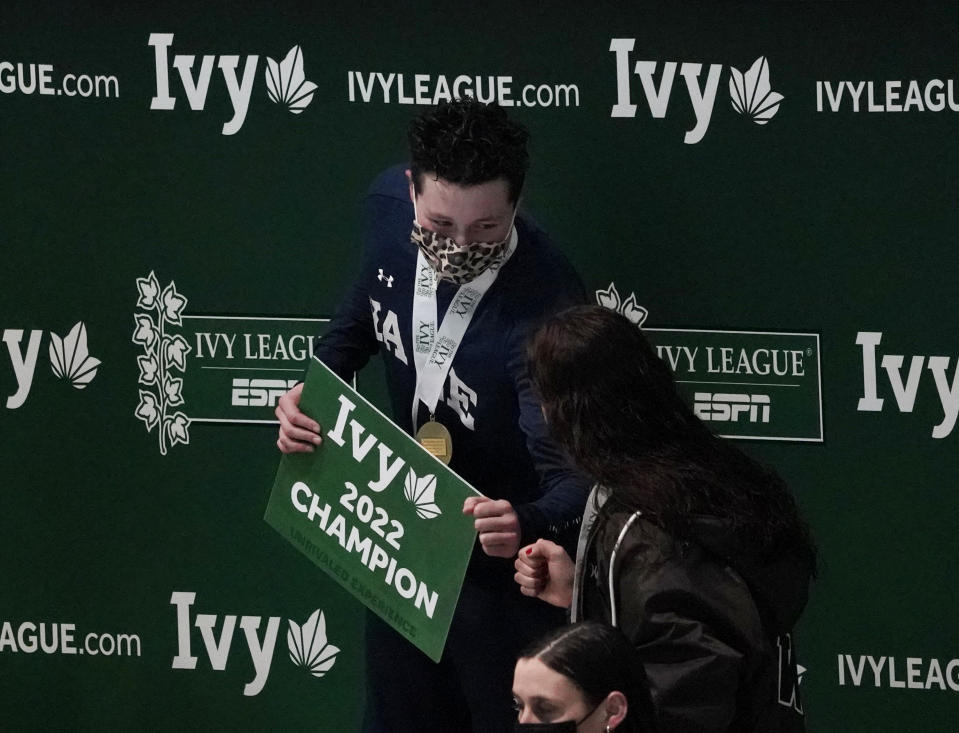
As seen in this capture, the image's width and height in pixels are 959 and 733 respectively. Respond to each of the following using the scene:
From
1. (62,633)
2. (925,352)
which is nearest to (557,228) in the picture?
(925,352)

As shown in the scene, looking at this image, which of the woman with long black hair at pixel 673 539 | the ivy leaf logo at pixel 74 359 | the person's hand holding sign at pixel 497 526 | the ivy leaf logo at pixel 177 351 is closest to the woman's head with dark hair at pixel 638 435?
the woman with long black hair at pixel 673 539

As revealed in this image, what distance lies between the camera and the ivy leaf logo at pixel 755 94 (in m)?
3.69

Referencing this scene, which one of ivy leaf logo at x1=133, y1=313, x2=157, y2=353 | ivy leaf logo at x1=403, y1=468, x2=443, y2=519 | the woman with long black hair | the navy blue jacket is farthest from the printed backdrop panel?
the woman with long black hair

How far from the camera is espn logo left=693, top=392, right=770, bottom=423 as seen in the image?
3.80 m

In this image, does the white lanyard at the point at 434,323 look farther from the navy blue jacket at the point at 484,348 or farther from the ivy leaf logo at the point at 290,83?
the ivy leaf logo at the point at 290,83

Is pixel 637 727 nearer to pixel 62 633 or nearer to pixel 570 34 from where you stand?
pixel 570 34

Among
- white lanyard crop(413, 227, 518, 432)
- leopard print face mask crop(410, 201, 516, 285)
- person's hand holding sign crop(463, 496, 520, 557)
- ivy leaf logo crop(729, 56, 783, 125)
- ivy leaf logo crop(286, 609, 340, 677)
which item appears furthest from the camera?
ivy leaf logo crop(286, 609, 340, 677)

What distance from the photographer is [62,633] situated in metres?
4.12

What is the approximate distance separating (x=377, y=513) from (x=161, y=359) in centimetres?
104

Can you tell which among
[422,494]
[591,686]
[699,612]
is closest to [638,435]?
[699,612]

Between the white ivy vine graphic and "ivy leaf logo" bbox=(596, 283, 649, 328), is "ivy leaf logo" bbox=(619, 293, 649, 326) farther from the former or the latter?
the white ivy vine graphic

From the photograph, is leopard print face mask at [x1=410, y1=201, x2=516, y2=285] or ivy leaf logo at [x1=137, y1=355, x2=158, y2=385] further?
ivy leaf logo at [x1=137, y1=355, x2=158, y2=385]

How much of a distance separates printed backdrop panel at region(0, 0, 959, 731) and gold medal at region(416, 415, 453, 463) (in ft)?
2.18

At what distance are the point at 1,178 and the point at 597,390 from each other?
2.15 meters
